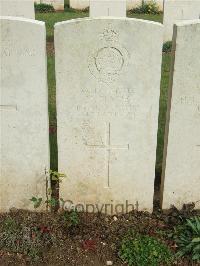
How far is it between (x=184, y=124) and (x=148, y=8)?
12321mm

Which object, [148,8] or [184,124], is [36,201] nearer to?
[184,124]

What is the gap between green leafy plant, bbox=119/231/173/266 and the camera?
4203mm

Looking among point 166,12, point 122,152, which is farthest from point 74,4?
point 122,152

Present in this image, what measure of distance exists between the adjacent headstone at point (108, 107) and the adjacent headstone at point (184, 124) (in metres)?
0.17

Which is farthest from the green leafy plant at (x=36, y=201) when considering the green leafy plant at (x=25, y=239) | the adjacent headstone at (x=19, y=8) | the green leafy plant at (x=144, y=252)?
the adjacent headstone at (x=19, y=8)

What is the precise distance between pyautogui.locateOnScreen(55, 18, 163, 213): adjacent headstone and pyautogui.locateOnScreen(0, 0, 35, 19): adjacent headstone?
6.89 m

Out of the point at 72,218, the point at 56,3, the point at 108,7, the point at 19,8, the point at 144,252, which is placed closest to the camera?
the point at 144,252

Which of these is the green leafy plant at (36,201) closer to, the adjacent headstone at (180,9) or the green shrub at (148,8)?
the adjacent headstone at (180,9)

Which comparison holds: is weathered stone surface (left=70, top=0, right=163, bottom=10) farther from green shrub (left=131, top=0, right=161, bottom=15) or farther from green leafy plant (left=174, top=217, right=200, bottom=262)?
green leafy plant (left=174, top=217, right=200, bottom=262)

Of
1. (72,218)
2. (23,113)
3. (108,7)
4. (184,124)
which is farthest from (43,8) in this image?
(72,218)

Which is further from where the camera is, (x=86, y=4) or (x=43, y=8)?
(x=86, y=4)

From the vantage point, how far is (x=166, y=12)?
465 inches

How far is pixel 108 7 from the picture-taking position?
11.6 m

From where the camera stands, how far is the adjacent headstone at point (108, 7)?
11.5m
